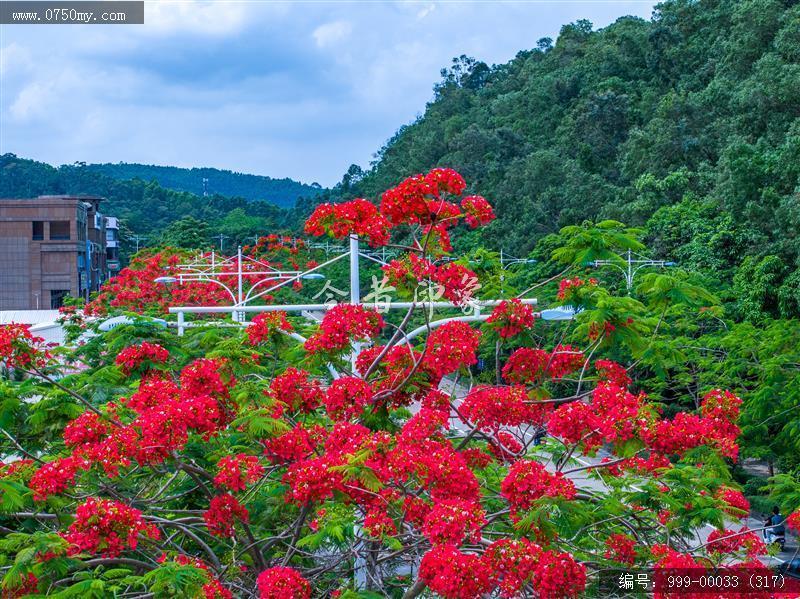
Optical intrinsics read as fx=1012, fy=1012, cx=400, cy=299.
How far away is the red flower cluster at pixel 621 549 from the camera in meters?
5.61

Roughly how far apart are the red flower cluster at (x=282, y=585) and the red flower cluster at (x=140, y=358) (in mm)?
2224

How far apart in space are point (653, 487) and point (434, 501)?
151cm

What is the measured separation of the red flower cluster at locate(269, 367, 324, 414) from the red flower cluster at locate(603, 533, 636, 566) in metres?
1.89

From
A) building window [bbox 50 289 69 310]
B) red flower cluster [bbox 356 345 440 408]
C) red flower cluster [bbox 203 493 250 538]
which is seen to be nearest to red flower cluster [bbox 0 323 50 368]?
red flower cluster [bbox 203 493 250 538]

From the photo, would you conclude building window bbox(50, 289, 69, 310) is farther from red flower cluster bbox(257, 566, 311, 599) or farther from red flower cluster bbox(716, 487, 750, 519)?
red flower cluster bbox(257, 566, 311, 599)

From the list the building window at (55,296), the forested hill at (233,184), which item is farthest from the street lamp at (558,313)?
the forested hill at (233,184)

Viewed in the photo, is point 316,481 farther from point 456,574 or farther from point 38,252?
point 38,252

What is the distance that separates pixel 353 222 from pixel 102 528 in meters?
2.34

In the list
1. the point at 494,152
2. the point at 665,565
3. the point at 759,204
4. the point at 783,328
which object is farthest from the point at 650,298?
A: the point at 494,152

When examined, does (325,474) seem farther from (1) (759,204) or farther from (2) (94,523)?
(1) (759,204)

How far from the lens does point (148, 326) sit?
843 cm

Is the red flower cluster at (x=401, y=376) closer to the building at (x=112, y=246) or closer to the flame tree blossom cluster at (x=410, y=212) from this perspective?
the flame tree blossom cluster at (x=410, y=212)

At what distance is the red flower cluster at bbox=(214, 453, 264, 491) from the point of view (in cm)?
543

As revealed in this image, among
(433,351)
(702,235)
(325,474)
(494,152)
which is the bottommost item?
(325,474)
